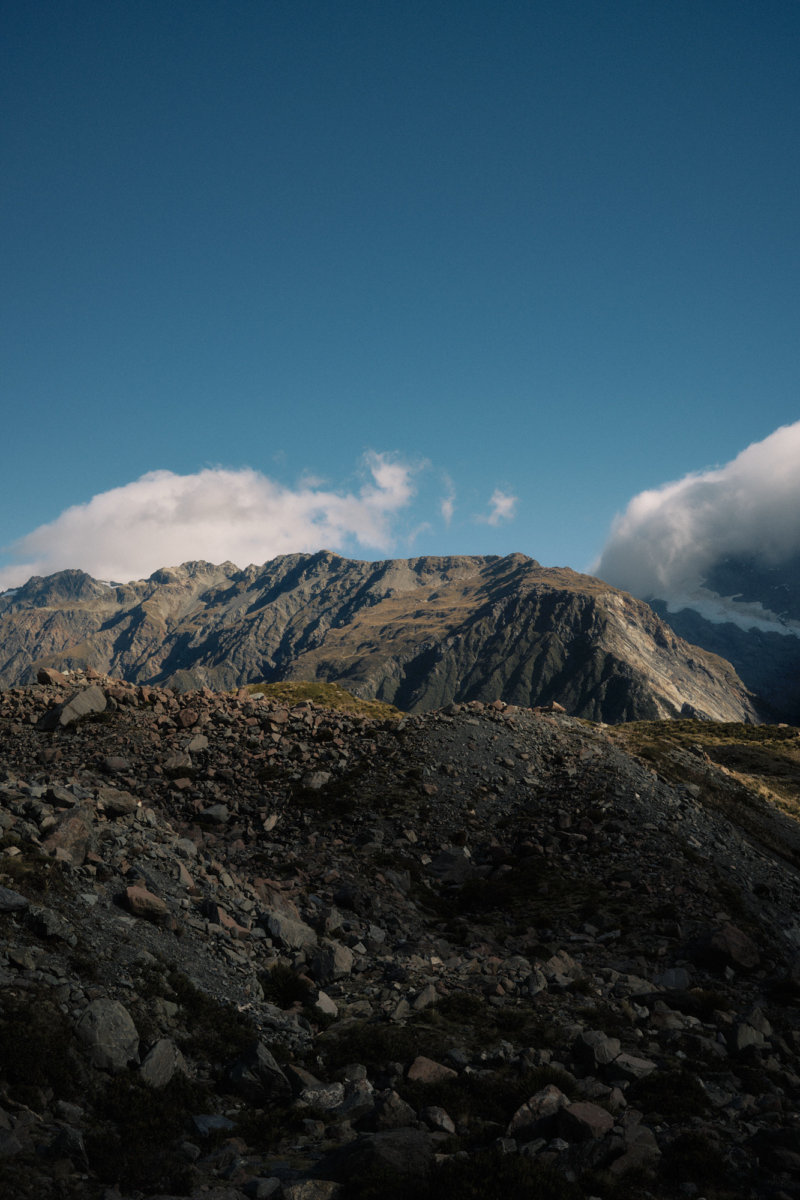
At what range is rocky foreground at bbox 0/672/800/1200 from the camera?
11.0 metres

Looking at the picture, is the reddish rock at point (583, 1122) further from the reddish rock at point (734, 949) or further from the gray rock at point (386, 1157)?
the reddish rock at point (734, 949)

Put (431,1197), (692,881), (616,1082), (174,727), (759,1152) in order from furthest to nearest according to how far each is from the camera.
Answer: (174,727), (692,881), (616,1082), (759,1152), (431,1197)

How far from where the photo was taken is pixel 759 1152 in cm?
1155

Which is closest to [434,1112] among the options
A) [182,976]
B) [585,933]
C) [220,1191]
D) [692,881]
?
[220,1191]

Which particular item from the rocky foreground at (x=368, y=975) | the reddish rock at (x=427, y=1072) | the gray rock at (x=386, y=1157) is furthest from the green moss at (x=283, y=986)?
the gray rock at (x=386, y=1157)

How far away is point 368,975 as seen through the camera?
65.1 ft

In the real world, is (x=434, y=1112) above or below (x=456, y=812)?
below

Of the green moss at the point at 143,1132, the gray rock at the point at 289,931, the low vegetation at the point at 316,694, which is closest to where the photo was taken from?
the green moss at the point at 143,1132

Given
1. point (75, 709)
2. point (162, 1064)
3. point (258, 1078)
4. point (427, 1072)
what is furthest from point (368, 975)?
point (75, 709)

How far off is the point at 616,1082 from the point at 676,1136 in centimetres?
210

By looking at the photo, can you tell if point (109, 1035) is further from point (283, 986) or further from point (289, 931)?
point (289, 931)

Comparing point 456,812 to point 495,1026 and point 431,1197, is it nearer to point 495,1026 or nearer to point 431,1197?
point 495,1026

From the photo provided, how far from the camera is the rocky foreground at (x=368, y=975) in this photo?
11.0 m

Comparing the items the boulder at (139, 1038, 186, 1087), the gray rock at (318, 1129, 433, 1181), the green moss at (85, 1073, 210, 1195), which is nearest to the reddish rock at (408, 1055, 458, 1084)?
the gray rock at (318, 1129, 433, 1181)
